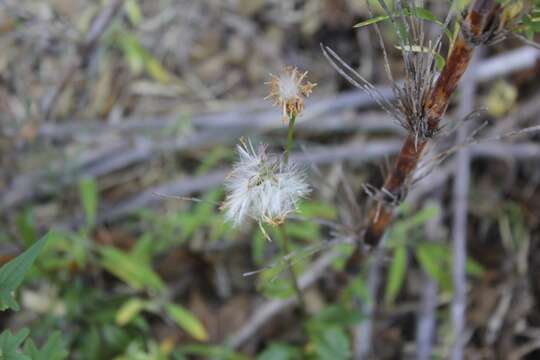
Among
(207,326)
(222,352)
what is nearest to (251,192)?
(222,352)

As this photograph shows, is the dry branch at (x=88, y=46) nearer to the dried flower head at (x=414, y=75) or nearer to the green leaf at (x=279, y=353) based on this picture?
the green leaf at (x=279, y=353)

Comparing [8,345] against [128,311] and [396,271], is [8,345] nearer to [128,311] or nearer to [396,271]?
[128,311]

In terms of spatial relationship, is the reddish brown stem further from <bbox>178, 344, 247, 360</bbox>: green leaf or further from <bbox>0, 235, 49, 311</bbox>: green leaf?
<bbox>178, 344, 247, 360</bbox>: green leaf

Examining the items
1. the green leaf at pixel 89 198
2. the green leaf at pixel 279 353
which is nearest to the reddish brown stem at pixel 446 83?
the green leaf at pixel 279 353

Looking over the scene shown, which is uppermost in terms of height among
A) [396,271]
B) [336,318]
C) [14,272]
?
[14,272]

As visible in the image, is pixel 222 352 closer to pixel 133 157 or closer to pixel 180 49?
pixel 133 157

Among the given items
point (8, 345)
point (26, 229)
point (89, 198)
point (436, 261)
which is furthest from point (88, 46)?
point (436, 261)
